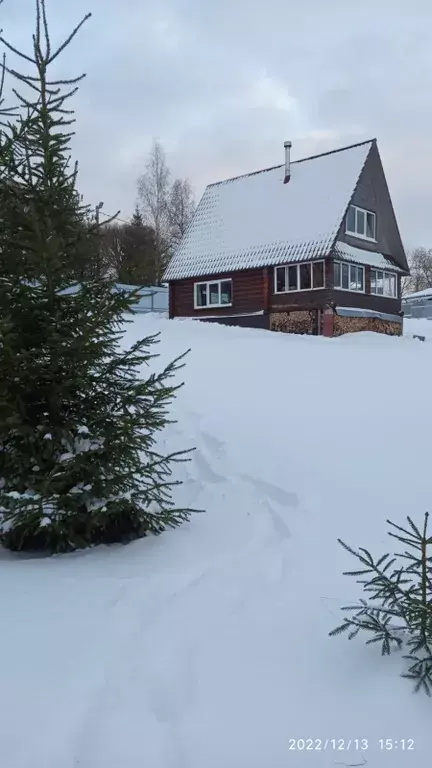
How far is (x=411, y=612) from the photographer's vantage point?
8.07ft

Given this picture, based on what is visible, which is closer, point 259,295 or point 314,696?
point 314,696

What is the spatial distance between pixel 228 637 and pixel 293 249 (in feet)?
57.5

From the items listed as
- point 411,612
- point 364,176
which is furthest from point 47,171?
point 364,176

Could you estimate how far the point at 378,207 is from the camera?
68.5 ft

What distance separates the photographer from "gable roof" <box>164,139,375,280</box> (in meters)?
19.0

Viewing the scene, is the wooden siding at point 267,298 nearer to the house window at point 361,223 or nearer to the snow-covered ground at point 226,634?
the house window at point 361,223

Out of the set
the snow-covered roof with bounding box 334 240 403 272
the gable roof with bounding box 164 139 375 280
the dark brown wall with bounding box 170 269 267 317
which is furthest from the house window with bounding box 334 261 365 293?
the dark brown wall with bounding box 170 269 267 317

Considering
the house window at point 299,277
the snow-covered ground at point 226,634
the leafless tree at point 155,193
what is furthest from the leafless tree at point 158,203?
the snow-covered ground at point 226,634

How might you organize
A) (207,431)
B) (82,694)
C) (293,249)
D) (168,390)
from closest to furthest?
(82,694) < (168,390) < (207,431) < (293,249)

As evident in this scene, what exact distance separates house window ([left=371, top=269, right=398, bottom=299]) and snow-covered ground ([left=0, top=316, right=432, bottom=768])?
15.8m

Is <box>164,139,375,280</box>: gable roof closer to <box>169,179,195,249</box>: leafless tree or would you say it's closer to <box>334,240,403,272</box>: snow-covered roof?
<box>334,240,403,272</box>: snow-covered roof

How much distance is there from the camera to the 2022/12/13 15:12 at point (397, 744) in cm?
209

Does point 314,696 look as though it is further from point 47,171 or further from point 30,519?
point 47,171

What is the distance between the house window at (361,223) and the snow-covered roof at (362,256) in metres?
0.59
